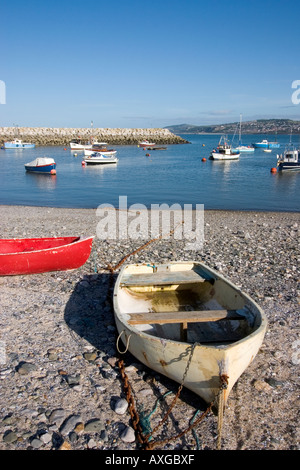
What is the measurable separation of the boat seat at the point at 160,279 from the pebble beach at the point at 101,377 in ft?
2.99

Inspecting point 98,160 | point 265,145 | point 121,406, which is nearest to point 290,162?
point 98,160

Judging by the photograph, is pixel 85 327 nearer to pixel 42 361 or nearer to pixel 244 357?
pixel 42 361

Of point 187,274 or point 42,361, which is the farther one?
point 187,274

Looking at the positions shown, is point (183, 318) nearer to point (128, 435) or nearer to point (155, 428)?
point (155, 428)

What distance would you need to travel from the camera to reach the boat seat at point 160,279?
8.14m

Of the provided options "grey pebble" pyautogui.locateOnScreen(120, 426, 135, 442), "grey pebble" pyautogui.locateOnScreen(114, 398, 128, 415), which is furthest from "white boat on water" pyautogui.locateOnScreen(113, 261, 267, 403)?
"grey pebble" pyautogui.locateOnScreen(120, 426, 135, 442)

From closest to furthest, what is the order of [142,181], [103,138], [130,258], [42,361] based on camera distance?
[42,361] < [130,258] < [142,181] < [103,138]

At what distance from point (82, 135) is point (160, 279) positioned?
125121 mm

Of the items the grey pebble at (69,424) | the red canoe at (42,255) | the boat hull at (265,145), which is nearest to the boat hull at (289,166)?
the red canoe at (42,255)

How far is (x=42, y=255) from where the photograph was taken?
31.9ft

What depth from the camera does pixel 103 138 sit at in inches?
4793

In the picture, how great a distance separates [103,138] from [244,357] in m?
123
